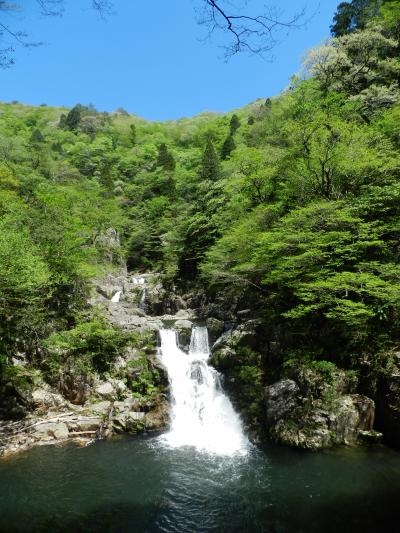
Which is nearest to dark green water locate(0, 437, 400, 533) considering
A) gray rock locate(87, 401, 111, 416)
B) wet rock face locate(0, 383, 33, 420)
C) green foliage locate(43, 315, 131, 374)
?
gray rock locate(87, 401, 111, 416)

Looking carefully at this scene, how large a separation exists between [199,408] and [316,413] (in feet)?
18.2

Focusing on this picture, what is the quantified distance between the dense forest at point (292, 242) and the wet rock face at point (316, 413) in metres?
0.88

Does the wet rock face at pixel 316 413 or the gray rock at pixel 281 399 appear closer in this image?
the wet rock face at pixel 316 413

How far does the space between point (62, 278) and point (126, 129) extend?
72.6 meters

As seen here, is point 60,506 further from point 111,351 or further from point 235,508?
point 111,351

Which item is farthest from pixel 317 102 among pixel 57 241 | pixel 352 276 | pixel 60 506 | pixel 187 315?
pixel 60 506

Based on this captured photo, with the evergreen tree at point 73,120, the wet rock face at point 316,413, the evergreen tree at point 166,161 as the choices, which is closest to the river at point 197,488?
the wet rock face at point 316,413

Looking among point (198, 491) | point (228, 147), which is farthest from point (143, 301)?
point (228, 147)

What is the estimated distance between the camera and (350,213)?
1366 cm

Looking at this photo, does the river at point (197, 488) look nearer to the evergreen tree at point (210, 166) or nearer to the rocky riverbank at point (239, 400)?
the rocky riverbank at point (239, 400)

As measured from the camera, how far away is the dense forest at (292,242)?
1310 centimetres

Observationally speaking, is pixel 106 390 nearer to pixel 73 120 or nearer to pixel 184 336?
pixel 184 336

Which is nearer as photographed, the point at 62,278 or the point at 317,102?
the point at 62,278

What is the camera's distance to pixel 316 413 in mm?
12156
